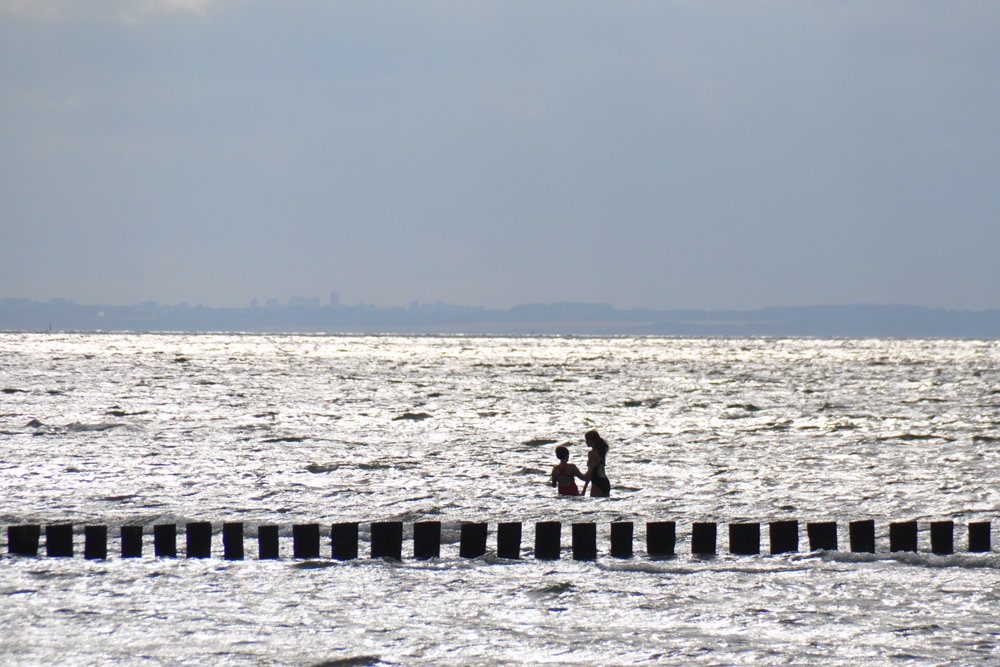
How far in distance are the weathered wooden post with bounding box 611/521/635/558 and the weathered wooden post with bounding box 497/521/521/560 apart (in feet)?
3.14

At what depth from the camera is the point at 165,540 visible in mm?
10633

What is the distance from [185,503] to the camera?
15.8 meters

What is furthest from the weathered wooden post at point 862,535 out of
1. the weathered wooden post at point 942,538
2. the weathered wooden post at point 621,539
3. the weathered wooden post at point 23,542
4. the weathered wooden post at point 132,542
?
the weathered wooden post at point 23,542

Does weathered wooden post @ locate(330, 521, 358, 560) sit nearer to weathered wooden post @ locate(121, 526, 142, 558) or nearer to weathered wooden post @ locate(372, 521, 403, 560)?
weathered wooden post @ locate(372, 521, 403, 560)

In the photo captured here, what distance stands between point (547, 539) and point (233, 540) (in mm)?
3087

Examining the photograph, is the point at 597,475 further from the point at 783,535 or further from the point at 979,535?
the point at 979,535

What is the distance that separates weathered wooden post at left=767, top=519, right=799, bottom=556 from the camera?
420 inches

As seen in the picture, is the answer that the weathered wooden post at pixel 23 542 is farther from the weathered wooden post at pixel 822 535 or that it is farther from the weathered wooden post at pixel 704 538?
the weathered wooden post at pixel 822 535

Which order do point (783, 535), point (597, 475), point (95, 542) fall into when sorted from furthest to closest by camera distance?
point (597, 475) → point (783, 535) → point (95, 542)

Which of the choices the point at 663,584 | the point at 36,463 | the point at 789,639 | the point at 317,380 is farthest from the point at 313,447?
the point at 317,380

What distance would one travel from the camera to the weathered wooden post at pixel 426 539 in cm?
1083

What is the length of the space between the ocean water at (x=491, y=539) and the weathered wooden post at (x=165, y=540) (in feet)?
0.55

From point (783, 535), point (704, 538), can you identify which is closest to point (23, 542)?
point (704, 538)

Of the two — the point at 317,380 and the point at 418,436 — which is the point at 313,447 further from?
the point at 317,380
